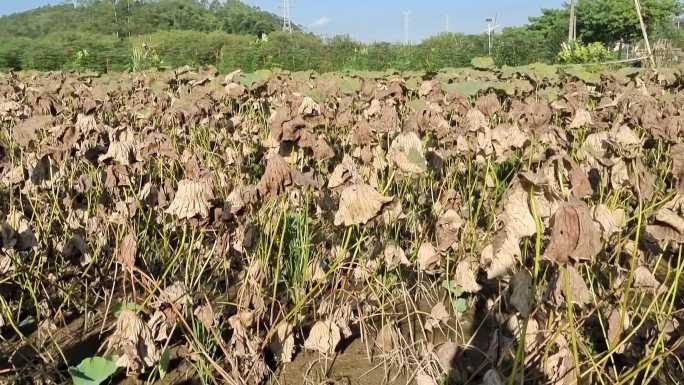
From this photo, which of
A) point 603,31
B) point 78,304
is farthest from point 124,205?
point 603,31

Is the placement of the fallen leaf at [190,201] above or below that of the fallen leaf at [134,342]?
above

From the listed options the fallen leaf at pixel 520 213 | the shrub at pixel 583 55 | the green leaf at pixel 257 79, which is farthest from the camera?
the shrub at pixel 583 55

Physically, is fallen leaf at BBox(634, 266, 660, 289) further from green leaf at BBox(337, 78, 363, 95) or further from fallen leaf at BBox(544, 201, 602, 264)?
green leaf at BBox(337, 78, 363, 95)

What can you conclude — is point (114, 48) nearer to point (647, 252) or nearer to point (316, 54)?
point (316, 54)

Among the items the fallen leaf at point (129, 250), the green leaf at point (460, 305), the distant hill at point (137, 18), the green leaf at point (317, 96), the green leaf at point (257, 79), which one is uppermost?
the distant hill at point (137, 18)

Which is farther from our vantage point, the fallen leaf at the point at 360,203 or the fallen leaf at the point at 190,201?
the fallen leaf at the point at 190,201

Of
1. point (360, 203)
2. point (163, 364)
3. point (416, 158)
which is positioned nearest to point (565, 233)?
point (360, 203)

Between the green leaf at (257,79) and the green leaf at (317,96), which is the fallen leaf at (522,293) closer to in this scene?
the green leaf at (317,96)

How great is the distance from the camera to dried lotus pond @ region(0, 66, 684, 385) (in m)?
1.46

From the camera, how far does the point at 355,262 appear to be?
84.7 inches

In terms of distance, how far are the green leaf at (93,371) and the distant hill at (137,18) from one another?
4646 cm

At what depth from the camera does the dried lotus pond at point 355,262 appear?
1.46 metres

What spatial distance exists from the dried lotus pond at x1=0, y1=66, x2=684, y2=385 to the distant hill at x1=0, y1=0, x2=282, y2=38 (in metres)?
45.6

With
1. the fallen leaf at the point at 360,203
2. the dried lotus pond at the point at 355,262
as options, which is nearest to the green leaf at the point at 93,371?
the dried lotus pond at the point at 355,262
